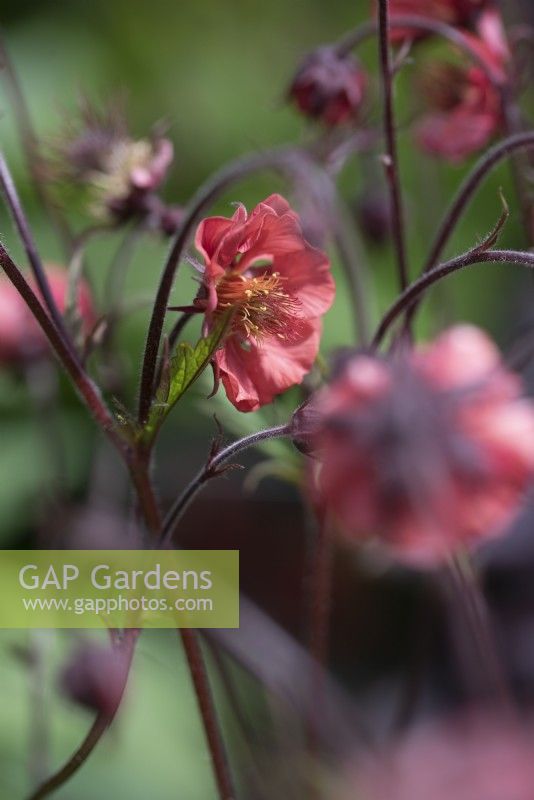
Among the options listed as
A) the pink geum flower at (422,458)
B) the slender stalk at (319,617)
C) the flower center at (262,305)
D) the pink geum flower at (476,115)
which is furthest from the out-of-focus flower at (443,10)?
the pink geum flower at (422,458)

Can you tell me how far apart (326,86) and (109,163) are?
0.22 m

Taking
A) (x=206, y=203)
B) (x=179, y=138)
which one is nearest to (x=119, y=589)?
(x=206, y=203)

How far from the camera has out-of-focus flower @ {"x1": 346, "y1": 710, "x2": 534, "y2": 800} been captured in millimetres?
583

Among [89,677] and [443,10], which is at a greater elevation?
[443,10]

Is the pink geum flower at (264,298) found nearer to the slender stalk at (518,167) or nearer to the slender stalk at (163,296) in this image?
the slender stalk at (163,296)

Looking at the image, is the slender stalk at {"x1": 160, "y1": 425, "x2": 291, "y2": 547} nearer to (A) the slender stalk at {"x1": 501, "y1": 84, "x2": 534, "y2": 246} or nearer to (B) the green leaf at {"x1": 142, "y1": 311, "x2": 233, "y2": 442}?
(B) the green leaf at {"x1": 142, "y1": 311, "x2": 233, "y2": 442}

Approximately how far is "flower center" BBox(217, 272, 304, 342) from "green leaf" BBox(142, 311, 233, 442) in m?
0.11

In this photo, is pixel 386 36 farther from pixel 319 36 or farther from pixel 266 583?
pixel 319 36

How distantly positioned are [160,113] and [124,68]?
0.21 meters

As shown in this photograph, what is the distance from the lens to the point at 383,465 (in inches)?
21.4

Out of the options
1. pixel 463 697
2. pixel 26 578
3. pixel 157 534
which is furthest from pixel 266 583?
pixel 157 534

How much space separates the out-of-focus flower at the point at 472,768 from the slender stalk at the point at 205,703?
0.35ft

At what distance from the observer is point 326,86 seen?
1.02m

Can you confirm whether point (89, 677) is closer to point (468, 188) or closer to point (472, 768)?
point (472, 768)
